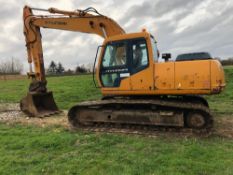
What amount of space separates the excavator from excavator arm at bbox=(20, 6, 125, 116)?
→ 73 mm

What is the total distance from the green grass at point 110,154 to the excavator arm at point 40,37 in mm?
2881

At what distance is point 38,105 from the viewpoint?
11469mm

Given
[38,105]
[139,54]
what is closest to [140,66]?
[139,54]

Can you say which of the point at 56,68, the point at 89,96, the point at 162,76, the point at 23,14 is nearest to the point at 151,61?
the point at 162,76

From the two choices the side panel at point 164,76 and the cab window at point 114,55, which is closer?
the side panel at point 164,76

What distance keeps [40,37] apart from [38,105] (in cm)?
263

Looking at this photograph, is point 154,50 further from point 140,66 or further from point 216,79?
point 216,79

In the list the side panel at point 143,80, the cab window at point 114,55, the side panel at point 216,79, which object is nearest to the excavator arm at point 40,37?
the cab window at point 114,55

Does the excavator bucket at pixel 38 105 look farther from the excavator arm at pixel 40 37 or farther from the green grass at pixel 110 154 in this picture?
the green grass at pixel 110 154

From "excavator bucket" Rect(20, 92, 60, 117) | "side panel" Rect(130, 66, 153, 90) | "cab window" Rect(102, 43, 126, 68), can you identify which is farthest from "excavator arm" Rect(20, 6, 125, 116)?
"side panel" Rect(130, 66, 153, 90)

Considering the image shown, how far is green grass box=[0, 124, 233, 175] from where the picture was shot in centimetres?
567

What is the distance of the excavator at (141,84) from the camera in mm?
8000

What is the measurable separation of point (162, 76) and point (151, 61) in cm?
55

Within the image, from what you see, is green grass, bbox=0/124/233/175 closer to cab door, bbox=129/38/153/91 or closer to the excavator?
the excavator
